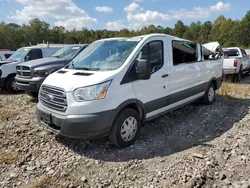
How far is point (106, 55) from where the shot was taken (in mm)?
4445

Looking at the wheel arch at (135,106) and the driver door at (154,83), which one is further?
the driver door at (154,83)

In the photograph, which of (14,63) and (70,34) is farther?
(70,34)

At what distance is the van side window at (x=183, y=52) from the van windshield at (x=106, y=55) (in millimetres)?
1097

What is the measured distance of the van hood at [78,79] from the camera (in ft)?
12.1

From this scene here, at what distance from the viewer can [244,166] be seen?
3.54 metres

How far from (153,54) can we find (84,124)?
1968mm

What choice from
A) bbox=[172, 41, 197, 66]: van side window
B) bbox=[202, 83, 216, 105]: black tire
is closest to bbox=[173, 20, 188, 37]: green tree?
bbox=[202, 83, 216, 105]: black tire

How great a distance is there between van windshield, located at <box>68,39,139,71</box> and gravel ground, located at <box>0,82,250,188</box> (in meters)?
1.41

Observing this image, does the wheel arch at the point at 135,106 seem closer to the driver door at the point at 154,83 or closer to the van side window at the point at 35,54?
the driver door at the point at 154,83

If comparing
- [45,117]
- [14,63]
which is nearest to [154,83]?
[45,117]

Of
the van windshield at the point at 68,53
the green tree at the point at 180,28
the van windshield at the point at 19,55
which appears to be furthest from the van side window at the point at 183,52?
the green tree at the point at 180,28

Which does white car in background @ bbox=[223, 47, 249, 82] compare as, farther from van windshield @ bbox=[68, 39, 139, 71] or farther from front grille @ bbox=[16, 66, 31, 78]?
front grille @ bbox=[16, 66, 31, 78]

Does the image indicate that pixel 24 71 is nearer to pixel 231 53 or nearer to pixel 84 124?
pixel 84 124

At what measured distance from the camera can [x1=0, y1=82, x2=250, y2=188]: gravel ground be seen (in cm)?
328
